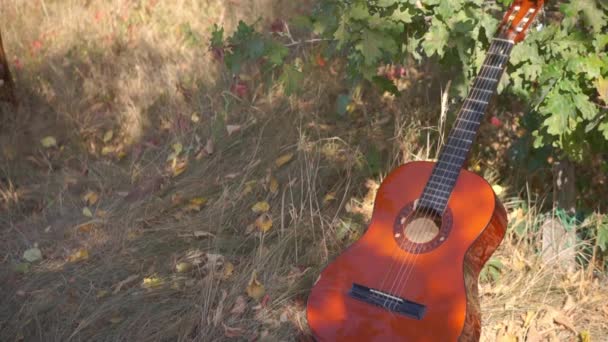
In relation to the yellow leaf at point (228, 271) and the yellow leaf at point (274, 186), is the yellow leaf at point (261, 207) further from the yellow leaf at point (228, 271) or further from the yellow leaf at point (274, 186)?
the yellow leaf at point (228, 271)

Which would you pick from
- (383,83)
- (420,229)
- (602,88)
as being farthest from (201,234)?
(602,88)

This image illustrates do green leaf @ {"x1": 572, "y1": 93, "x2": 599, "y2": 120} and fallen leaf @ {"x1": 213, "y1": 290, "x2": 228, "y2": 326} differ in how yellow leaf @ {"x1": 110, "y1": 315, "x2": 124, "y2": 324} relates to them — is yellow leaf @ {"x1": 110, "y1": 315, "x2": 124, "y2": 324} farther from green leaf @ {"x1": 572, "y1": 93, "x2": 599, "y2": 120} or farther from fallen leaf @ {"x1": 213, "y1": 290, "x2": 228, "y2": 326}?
green leaf @ {"x1": 572, "y1": 93, "x2": 599, "y2": 120}

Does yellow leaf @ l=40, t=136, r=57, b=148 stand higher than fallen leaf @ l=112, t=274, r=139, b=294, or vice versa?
fallen leaf @ l=112, t=274, r=139, b=294

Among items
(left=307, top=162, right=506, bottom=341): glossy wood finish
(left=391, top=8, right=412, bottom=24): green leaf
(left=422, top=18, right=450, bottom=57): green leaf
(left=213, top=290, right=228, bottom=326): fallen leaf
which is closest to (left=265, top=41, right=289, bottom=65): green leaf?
(left=391, top=8, right=412, bottom=24): green leaf

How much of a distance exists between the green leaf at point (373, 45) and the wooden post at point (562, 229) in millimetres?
1021

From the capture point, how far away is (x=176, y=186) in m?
4.35

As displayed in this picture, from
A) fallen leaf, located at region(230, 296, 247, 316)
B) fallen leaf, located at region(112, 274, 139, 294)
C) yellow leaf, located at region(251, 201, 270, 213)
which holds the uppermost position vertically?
yellow leaf, located at region(251, 201, 270, 213)

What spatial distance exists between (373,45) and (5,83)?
114 inches

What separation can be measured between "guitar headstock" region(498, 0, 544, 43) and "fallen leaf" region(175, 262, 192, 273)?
168 cm

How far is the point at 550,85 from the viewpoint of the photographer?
9.82 feet

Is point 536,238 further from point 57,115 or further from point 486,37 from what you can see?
point 57,115

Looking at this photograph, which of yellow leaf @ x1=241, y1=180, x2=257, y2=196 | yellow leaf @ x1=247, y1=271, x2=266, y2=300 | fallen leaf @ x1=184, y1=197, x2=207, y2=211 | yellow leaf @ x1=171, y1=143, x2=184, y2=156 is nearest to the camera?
yellow leaf @ x1=247, y1=271, x2=266, y2=300

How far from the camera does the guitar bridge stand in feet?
8.99

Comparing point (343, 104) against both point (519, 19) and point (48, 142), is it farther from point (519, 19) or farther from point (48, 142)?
point (48, 142)
